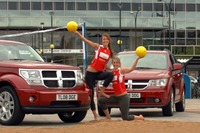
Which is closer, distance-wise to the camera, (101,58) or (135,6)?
(101,58)

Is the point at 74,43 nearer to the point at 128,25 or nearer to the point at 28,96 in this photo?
the point at 128,25

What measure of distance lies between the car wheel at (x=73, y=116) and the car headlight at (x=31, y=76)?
5.17 ft

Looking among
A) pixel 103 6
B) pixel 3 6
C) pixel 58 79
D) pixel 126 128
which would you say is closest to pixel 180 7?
pixel 103 6

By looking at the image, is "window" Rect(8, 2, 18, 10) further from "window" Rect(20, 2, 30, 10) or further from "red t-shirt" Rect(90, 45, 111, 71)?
"red t-shirt" Rect(90, 45, 111, 71)

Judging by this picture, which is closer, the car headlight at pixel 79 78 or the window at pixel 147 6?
the car headlight at pixel 79 78

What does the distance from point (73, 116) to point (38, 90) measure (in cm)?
169

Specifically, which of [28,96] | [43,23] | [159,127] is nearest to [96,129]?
[159,127]

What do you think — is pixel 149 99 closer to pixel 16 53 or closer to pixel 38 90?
pixel 16 53

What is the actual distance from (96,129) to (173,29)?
69.2 meters

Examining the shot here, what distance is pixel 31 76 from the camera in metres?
11.5

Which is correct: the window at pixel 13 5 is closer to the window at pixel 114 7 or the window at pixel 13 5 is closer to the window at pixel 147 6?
the window at pixel 114 7

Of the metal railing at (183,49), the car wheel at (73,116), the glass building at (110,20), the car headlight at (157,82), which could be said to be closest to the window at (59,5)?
the glass building at (110,20)

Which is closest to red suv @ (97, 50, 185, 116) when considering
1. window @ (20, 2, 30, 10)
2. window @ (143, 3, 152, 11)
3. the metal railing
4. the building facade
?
the metal railing

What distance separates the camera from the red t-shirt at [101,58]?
472 inches
